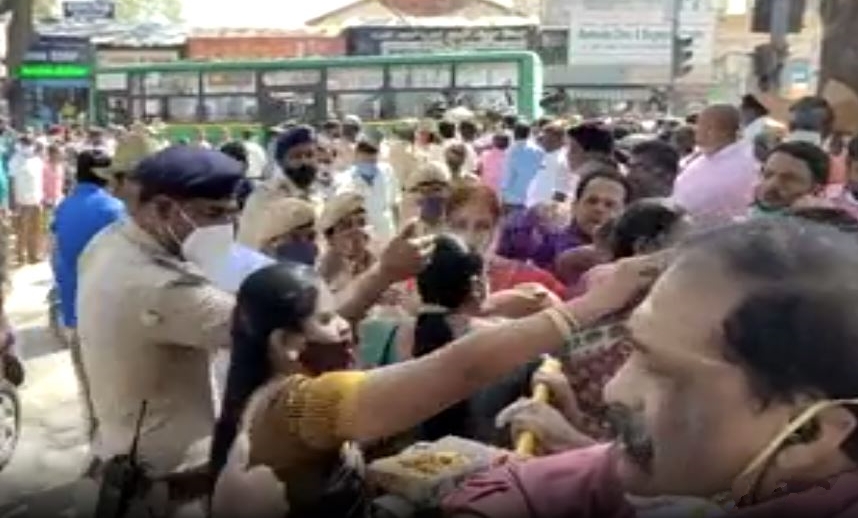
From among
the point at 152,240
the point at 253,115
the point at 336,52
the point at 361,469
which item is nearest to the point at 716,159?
the point at 152,240

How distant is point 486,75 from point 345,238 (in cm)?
1617

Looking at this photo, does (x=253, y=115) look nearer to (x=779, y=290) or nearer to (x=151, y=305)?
(x=151, y=305)

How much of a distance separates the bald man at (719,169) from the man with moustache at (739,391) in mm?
4422

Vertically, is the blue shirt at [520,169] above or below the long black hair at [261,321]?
below

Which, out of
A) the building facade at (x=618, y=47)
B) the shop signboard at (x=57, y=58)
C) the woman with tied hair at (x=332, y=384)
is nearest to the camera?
the woman with tied hair at (x=332, y=384)

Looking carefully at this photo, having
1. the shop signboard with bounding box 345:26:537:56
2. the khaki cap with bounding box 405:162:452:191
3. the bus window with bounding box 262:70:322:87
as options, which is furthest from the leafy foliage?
the khaki cap with bounding box 405:162:452:191

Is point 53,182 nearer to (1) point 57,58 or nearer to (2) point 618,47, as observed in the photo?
(1) point 57,58

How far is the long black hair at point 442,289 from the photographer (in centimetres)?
334

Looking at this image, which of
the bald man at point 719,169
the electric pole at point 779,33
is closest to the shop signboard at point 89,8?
the electric pole at point 779,33

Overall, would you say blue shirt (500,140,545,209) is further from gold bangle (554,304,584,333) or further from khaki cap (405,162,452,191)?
gold bangle (554,304,584,333)

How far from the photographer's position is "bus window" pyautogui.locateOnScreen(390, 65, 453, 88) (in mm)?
20719

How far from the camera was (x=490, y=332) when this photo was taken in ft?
7.74

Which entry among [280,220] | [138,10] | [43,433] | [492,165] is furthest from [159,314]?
[138,10]

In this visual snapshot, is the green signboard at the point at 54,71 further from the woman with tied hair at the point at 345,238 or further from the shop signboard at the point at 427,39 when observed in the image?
the woman with tied hair at the point at 345,238
